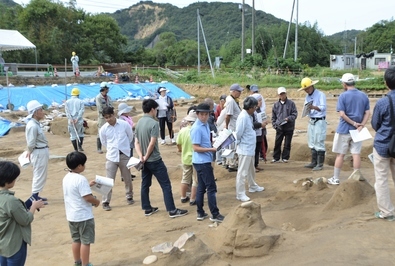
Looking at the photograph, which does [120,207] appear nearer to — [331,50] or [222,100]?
[222,100]

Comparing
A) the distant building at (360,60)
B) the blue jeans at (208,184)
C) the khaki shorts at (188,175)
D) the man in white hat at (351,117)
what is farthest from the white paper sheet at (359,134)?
the distant building at (360,60)

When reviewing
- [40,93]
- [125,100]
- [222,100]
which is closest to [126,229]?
[222,100]

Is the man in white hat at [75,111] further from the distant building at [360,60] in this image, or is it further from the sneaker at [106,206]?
the distant building at [360,60]

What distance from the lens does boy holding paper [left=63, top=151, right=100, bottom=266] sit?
4.25m

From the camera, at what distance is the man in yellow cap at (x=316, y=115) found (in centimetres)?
787

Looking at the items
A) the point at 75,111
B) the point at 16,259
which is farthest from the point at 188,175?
the point at 75,111

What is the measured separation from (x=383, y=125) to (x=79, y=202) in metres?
3.47

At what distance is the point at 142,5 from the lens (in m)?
160

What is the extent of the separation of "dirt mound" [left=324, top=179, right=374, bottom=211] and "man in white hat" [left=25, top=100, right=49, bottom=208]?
4.34m

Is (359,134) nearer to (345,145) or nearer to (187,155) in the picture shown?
(345,145)

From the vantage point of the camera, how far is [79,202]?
430 cm

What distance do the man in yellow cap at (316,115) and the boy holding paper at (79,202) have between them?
4907mm

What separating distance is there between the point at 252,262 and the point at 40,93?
19.1m

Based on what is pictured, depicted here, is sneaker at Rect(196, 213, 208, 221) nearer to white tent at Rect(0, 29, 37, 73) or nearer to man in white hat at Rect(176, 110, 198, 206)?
man in white hat at Rect(176, 110, 198, 206)
